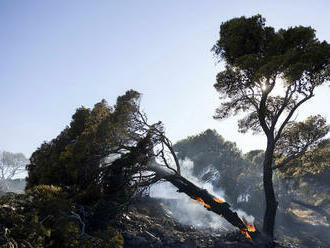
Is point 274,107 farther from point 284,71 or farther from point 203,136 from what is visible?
point 203,136

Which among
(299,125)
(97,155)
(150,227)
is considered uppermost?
(299,125)

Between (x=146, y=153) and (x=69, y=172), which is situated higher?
(x=146, y=153)

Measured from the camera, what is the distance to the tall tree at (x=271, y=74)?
9.81 m

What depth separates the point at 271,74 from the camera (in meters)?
10.0

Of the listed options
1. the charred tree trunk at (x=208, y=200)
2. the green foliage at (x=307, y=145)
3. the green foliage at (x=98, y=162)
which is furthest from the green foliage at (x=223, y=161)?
the green foliage at (x=98, y=162)

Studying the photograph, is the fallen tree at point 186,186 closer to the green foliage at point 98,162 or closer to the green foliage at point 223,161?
the green foliage at point 98,162

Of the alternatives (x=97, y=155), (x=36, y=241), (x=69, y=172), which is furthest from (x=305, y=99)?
(x=36, y=241)

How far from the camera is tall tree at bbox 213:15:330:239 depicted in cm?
981

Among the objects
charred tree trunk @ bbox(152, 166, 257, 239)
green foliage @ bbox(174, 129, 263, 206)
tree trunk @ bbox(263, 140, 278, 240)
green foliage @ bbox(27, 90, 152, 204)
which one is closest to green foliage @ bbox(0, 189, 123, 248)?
green foliage @ bbox(27, 90, 152, 204)

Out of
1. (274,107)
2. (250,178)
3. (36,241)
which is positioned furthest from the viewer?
(250,178)

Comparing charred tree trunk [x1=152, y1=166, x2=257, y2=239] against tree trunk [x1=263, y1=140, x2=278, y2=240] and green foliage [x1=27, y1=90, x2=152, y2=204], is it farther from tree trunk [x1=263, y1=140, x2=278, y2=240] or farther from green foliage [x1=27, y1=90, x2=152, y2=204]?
green foliage [x1=27, y1=90, x2=152, y2=204]

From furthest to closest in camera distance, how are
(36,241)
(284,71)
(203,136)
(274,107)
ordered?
(203,136), (274,107), (284,71), (36,241)

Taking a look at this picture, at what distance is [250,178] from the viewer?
35719 millimetres

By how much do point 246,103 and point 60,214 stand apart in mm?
10137
